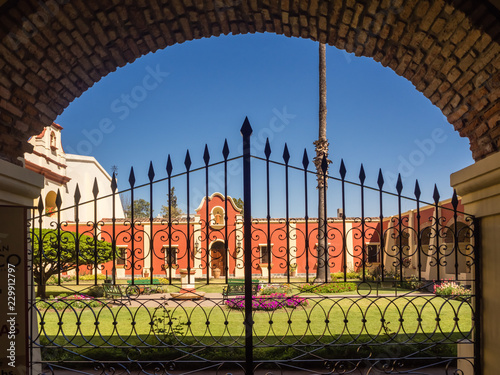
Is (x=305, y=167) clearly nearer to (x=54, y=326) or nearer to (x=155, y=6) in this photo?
(x=155, y=6)

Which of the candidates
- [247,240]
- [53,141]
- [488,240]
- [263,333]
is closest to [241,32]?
[247,240]

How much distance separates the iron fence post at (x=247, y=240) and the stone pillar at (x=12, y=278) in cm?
184

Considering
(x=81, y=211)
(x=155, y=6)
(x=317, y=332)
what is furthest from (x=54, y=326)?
(x=81, y=211)

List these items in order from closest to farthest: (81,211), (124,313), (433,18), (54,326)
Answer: (433,18), (54,326), (124,313), (81,211)

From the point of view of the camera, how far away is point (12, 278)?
315cm

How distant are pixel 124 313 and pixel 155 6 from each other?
888 centimetres

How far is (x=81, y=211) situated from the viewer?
930 inches

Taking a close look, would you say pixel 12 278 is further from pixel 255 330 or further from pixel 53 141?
pixel 53 141

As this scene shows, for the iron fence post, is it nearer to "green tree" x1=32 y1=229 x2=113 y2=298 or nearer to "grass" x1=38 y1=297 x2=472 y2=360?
"green tree" x1=32 y1=229 x2=113 y2=298

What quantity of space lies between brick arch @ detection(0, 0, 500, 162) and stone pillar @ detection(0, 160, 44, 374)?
38cm

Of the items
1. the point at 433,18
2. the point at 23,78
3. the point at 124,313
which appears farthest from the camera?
the point at 124,313

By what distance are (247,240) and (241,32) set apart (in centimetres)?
214

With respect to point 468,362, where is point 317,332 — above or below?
below

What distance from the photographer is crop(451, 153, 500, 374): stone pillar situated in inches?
124
